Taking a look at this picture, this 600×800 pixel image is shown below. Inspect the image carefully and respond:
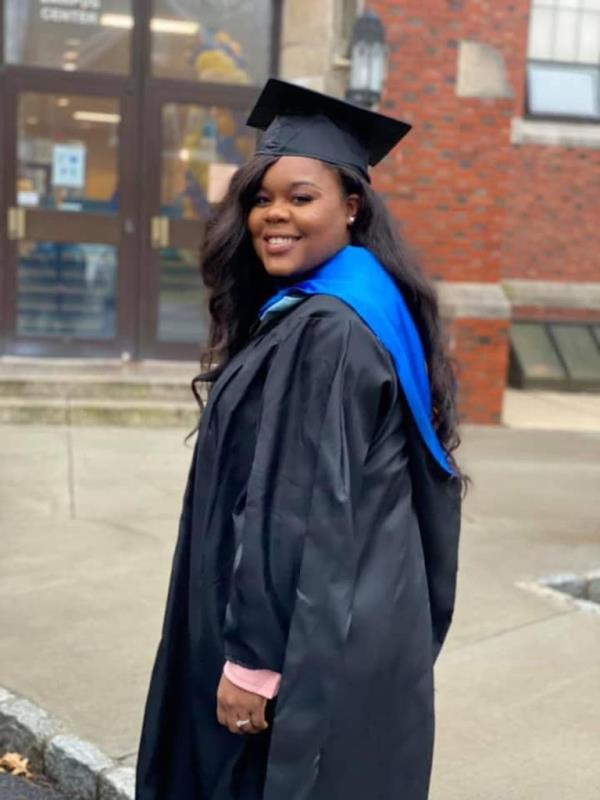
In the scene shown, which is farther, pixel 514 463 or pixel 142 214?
pixel 142 214

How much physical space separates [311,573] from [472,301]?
26.1ft

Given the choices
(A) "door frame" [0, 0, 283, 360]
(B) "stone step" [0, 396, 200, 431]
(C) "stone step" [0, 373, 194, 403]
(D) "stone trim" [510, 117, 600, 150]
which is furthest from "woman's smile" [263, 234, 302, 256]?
(D) "stone trim" [510, 117, 600, 150]

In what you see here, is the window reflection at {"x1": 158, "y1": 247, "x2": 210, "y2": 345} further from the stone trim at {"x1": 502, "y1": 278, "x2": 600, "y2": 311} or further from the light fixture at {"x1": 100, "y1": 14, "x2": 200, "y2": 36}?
the stone trim at {"x1": 502, "y1": 278, "x2": 600, "y2": 311}

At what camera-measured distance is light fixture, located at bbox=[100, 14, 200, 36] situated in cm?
948

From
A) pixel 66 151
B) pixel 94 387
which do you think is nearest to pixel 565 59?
pixel 66 151

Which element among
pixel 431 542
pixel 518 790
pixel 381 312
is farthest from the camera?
pixel 518 790

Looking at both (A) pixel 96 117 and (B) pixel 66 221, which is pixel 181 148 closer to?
(A) pixel 96 117

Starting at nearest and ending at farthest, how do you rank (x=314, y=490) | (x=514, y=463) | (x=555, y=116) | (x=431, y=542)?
(x=314, y=490), (x=431, y=542), (x=514, y=463), (x=555, y=116)

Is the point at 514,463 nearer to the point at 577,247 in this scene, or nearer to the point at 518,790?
the point at 518,790

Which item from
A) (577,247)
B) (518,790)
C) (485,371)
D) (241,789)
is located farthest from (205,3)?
(241,789)

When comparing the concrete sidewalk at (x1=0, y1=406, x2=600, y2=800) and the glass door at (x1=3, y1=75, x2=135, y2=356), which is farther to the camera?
the glass door at (x1=3, y1=75, x2=135, y2=356)

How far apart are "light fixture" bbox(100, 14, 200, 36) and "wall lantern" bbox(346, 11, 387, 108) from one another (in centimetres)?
171

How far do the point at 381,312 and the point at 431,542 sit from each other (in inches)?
20.8

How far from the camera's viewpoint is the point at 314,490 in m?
1.90
